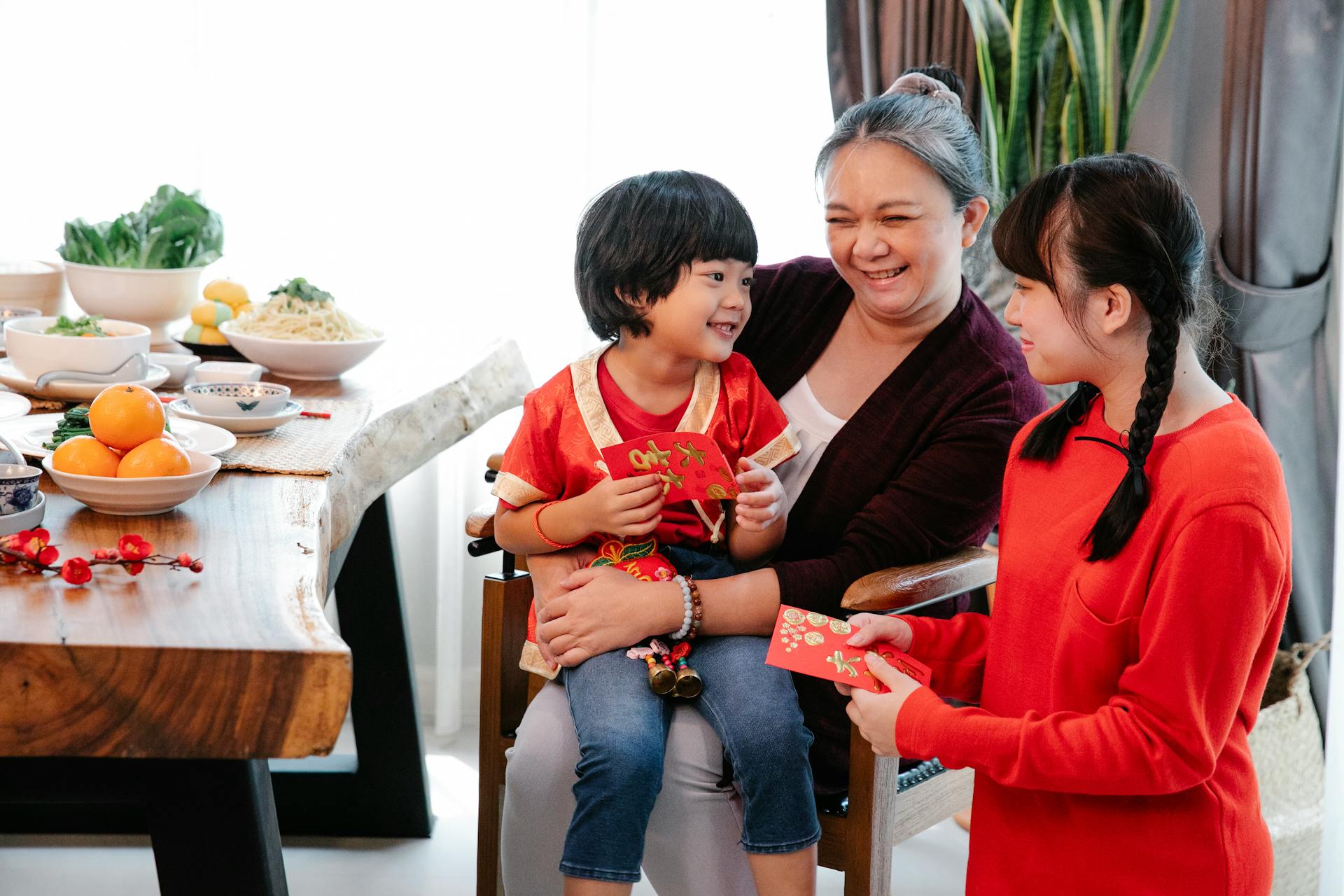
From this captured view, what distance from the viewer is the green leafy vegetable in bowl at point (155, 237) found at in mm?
2352

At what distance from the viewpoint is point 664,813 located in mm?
1621

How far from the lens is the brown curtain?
2.88 m

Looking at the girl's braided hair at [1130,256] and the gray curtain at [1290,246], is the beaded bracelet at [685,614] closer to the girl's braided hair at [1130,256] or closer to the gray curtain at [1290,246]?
the girl's braided hair at [1130,256]

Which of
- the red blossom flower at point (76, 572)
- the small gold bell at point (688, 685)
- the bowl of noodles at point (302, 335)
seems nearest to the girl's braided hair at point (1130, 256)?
the small gold bell at point (688, 685)

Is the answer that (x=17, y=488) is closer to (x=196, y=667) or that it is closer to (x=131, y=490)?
(x=131, y=490)

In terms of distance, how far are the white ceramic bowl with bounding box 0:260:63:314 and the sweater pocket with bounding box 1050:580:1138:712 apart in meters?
2.09

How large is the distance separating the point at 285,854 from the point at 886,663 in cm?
164

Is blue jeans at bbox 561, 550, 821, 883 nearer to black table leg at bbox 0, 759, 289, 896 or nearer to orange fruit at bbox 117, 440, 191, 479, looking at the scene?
black table leg at bbox 0, 759, 289, 896

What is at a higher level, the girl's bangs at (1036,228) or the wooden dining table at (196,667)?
the girl's bangs at (1036,228)

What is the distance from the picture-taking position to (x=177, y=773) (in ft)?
4.12

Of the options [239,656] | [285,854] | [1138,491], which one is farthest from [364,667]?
[1138,491]

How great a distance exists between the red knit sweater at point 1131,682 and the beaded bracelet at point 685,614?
1.30 ft

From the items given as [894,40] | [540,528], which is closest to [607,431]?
[540,528]

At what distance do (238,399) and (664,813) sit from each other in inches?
34.3
